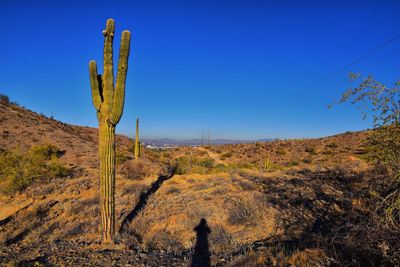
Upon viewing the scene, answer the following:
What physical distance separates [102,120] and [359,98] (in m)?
5.73

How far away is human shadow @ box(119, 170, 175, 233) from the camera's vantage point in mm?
8688

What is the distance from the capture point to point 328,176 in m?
15.6

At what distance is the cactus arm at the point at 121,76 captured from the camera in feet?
24.5

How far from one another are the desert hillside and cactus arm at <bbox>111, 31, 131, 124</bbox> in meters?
3.29

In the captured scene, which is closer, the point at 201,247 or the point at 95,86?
the point at 201,247

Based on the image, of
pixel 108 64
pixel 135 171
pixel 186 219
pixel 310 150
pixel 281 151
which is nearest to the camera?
pixel 108 64

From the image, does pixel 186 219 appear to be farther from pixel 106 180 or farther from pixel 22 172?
pixel 22 172

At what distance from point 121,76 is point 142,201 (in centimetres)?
531

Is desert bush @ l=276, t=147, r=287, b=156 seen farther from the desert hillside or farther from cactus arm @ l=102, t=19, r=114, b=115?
cactus arm @ l=102, t=19, r=114, b=115

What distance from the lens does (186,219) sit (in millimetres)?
9055

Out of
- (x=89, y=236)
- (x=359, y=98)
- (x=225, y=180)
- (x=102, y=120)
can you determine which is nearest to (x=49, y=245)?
(x=89, y=236)

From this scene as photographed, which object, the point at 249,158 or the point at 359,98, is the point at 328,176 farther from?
the point at 249,158

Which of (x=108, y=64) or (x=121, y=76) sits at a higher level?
(x=108, y=64)

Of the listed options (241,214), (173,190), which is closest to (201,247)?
(241,214)
